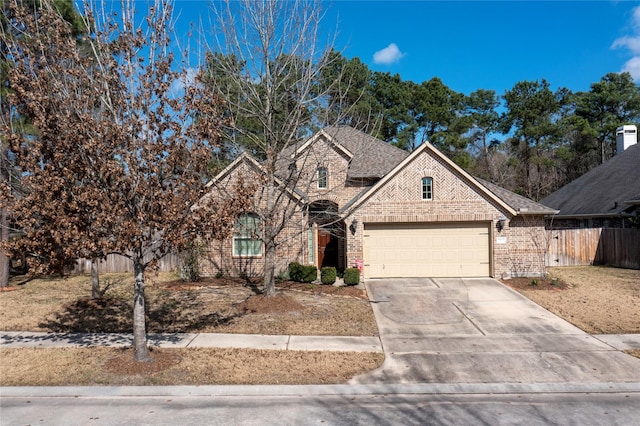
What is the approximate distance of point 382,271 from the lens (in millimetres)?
17797

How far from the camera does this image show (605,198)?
82.2 feet

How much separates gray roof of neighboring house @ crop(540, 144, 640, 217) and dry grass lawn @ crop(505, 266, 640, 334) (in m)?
5.36

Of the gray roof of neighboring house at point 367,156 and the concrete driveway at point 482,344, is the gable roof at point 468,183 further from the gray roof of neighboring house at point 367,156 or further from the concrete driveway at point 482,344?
the gray roof of neighboring house at point 367,156

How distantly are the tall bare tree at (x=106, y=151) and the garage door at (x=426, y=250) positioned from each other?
10384 mm

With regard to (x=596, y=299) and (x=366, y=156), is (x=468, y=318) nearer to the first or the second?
(x=596, y=299)

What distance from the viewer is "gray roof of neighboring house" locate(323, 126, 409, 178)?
21391 mm

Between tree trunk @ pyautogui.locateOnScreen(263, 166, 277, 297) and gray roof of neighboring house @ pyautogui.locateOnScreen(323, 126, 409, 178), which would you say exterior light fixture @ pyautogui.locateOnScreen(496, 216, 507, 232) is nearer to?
gray roof of neighboring house @ pyautogui.locateOnScreen(323, 126, 409, 178)

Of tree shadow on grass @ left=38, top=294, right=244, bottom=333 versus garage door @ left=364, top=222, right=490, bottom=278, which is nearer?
tree shadow on grass @ left=38, top=294, right=244, bottom=333

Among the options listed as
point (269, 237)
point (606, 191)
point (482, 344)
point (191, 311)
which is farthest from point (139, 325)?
point (606, 191)

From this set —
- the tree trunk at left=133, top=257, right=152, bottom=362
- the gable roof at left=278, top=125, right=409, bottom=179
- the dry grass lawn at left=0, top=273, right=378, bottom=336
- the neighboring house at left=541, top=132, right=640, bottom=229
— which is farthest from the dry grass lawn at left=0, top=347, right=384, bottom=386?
the neighboring house at left=541, top=132, right=640, bottom=229

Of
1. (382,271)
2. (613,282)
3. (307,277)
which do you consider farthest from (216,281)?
(613,282)

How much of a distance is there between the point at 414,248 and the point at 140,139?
12.2 m

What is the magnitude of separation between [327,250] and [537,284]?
27.5 ft

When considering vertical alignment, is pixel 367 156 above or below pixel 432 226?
above
